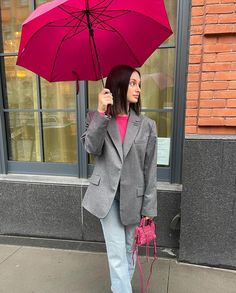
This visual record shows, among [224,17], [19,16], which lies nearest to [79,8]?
[224,17]

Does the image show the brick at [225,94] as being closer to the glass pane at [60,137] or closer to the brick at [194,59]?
the brick at [194,59]

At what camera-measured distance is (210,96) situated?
2795 mm

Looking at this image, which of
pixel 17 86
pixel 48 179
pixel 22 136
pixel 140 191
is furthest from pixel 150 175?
pixel 17 86

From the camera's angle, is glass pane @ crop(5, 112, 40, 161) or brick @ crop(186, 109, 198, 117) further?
glass pane @ crop(5, 112, 40, 161)

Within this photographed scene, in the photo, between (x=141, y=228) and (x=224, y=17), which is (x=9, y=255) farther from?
(x=224, y=17)

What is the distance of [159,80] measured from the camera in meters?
3.46

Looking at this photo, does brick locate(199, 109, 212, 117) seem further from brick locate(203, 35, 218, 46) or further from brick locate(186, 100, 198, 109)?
brick locate(203, 35, 218, 46)

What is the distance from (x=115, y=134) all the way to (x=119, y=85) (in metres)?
0.34

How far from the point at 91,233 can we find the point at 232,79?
2.28m

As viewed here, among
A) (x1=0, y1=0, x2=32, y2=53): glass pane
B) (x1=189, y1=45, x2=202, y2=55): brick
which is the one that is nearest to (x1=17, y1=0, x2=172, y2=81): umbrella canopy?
(x1=189, y1=45, x2=202, y2=55): brick

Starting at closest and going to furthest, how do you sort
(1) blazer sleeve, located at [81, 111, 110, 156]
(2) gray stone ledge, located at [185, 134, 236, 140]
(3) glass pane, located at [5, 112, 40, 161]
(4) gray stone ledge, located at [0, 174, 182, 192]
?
(1) blazer sleeve, located at [81, 111, 110, 156], (2) gray stone ledge, located at [185, 134, 236, 140], (4) gray stone ledge, located at [0, 174, 182, 192], (3) glass pane, located at [5, 112, 40, 161]

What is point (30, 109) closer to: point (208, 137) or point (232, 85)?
point (208, 137)

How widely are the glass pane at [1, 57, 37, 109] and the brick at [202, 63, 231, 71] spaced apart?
213cm

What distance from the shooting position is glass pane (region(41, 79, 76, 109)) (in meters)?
3.74
